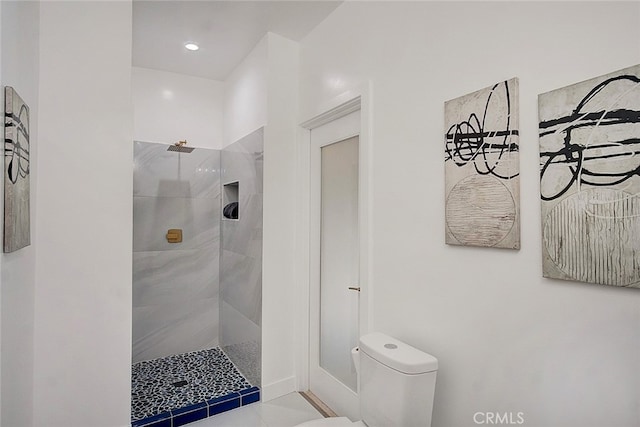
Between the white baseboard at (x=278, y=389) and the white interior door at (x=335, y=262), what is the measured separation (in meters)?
0.16

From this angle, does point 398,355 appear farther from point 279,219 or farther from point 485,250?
point 279,219

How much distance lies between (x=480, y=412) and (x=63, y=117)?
7.82ft

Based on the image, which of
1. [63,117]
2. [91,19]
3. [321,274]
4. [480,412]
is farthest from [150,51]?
[480,412]

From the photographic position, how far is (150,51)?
2916mm

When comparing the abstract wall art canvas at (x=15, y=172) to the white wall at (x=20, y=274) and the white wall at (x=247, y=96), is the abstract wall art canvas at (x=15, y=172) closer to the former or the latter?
the white wall at (x=20, y=274)

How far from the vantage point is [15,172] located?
53.2 inches

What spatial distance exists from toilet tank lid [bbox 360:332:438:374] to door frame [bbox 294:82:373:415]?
33 cm

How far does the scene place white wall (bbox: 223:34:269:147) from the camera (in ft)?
8.97

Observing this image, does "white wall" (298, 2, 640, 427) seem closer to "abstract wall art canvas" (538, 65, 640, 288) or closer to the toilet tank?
"abstract wall art canvas" (538, 65, 640, 288)

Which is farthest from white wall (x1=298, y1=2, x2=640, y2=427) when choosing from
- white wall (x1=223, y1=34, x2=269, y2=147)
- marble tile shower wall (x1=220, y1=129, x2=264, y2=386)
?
marble tile shower wall (x1=220, y1=129, x2=264, y2=386)

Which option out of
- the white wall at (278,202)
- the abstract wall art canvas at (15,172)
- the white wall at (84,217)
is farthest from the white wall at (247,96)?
the abstract wall art canvas at (15,172)

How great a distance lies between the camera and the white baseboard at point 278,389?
2.59 metres

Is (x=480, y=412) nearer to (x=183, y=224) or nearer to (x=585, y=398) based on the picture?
(x=585, y=398)

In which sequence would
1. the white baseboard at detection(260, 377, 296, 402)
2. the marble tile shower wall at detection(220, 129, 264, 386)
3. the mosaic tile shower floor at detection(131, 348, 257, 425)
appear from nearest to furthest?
the mosaic tile shower floor at detection(131, 348, 257, 425)
the white baseboard at detection(260, 377, 296, 402)
the marble tile shower wall at detection(220, 129, 264, 386)
